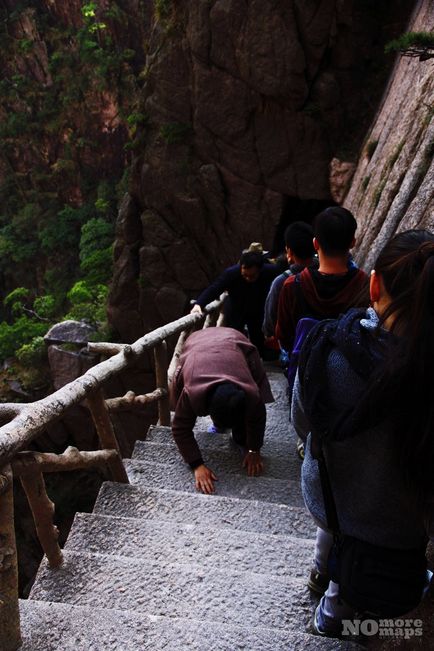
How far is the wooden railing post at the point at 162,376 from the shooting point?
13.6 feet

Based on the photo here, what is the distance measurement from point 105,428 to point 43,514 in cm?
77

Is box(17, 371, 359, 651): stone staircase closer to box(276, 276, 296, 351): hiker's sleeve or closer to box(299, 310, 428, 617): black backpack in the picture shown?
box(299, 310, 428, 617): black backpack

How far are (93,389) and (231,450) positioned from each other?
4.61 feet

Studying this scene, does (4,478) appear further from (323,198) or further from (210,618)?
(323,198)

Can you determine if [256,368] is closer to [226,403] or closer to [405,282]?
[226,403]

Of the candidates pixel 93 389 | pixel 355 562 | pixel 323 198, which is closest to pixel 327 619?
pixel 355 562

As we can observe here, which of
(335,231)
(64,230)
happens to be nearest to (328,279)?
(335,231)

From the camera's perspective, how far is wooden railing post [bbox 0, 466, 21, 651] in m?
1.77

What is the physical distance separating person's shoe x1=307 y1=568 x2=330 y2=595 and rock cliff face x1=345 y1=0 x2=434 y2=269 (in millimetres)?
1978

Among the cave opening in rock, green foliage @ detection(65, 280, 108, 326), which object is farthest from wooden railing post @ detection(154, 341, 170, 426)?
green foliage @ detection(65, 280, 108, 326)

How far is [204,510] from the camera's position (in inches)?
117

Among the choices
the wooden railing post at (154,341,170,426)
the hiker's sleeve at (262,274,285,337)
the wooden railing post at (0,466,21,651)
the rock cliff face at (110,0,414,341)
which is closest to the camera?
the wooden railing post at (0,466,21,651)

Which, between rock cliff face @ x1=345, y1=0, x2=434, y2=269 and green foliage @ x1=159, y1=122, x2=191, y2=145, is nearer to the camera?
rock cliff face @ x1=345, y1=0, x2=434, y2=269

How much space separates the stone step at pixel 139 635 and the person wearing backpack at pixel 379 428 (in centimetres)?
44
